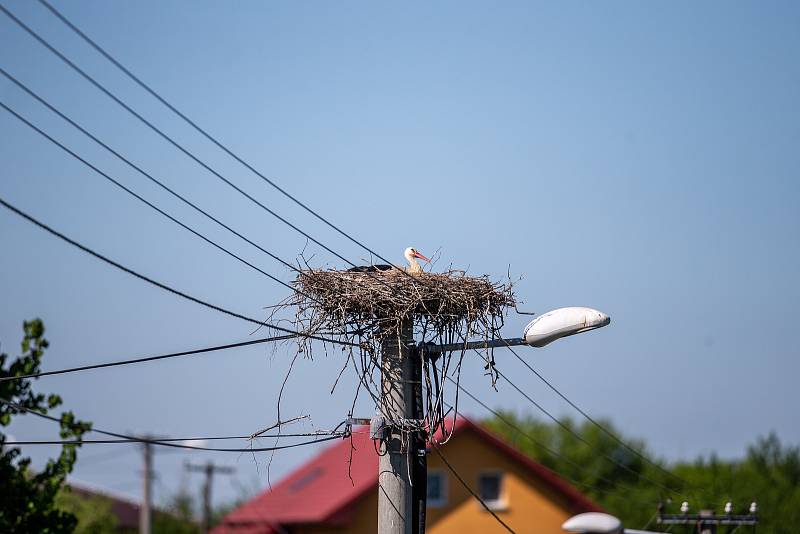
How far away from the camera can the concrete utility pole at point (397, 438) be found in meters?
10.5

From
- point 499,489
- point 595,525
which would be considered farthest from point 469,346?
point 499,489

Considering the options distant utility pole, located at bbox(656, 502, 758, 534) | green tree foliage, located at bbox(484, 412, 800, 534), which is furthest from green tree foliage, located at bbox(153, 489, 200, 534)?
distant utility pole, located at bbox(656, 502, 758, 534)

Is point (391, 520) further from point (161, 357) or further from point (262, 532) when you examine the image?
point (262, 532)

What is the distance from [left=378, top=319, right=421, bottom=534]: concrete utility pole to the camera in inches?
412

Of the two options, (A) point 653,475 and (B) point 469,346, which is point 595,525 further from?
(A) point 653,475

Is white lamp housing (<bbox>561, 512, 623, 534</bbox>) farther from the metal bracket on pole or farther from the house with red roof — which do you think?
the house with red roof

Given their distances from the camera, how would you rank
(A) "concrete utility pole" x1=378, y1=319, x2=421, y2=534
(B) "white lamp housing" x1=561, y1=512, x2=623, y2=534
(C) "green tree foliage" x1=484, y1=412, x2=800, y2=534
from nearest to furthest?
(A) "concrete utility pole" x1=378, y1=319, x2=421, y2=534 < (B) "white lamp housing" x1=561, y1=512, x2=623, y2=534 < (C) "green tree foliage" x1=484, y1=412, x2=800, y2=534

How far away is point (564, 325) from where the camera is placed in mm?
11164

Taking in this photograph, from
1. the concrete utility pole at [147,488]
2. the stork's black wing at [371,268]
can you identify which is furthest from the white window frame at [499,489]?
the stork's black wing at [371,268]

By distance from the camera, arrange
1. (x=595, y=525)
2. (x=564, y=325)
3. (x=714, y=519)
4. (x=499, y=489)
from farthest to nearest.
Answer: (x=499, y=489) → (x=714, y=519) → (x=595, y=525) → (x=564, y=325)

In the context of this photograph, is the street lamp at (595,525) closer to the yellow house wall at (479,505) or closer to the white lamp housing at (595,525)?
the white lamp housing at (595,525)

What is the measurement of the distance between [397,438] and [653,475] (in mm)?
40126

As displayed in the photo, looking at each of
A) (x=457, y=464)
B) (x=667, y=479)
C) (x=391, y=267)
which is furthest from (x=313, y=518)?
(x=667, y=479)

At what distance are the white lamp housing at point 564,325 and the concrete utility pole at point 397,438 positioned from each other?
1099 mm
